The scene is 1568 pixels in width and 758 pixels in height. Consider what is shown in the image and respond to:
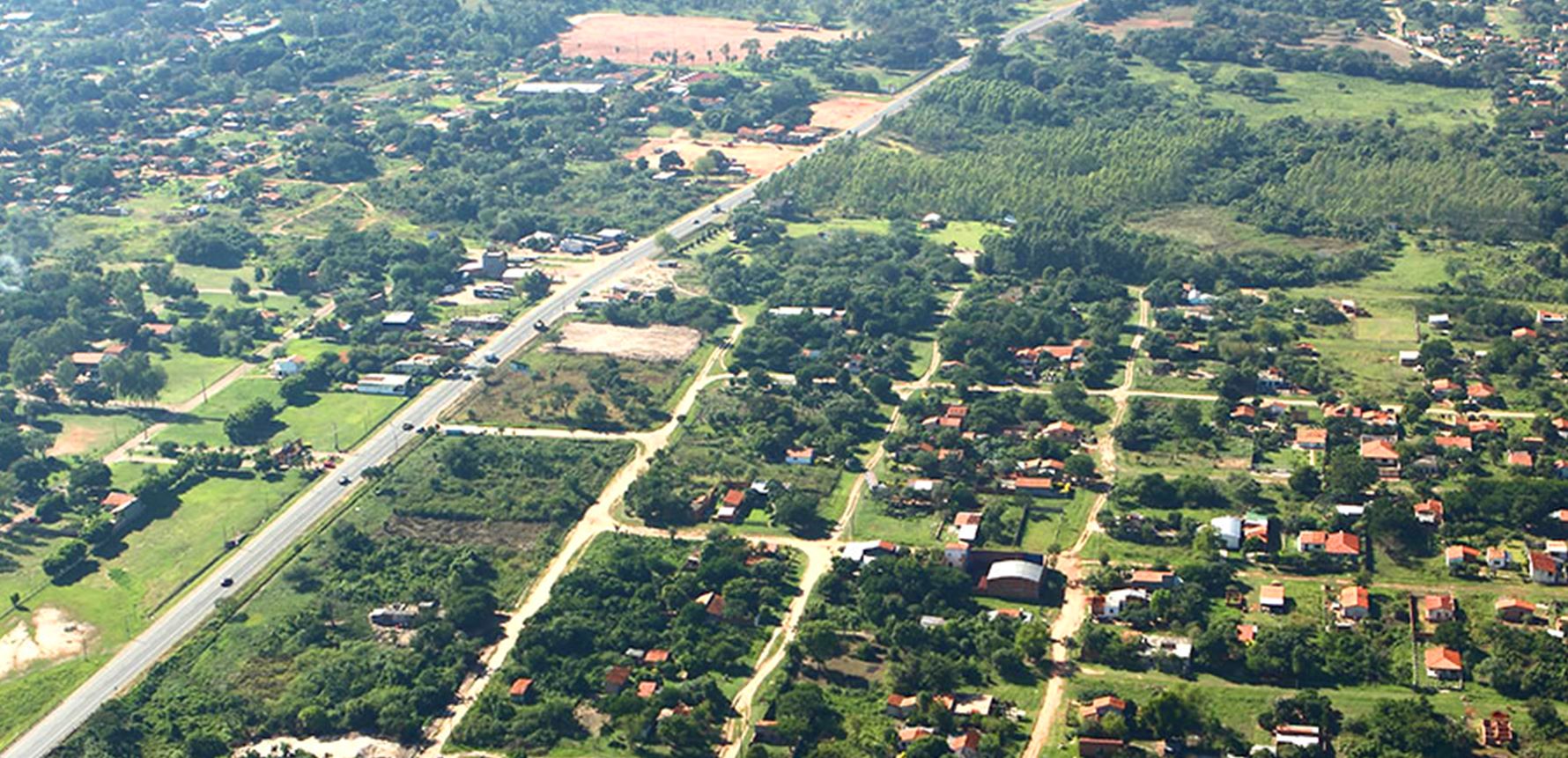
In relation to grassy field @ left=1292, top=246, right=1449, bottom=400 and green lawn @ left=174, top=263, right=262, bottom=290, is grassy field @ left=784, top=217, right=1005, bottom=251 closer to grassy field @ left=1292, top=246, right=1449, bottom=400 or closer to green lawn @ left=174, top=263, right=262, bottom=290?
grassy field @ left=1292, top=246, right=1449, bottom=400

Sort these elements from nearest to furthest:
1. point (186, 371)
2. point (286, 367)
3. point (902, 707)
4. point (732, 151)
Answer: point (902, 707)
point (286, 367)
point (186, 371)
point (732, 151)

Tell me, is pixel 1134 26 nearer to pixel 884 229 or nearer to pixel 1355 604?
pixel 884 229

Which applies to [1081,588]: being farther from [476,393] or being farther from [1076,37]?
[1076,37]

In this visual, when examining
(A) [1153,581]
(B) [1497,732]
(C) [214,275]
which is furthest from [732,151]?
(B) [1497,732]

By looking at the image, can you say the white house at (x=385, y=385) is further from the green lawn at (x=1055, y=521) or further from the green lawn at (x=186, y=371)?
the green lawn at (x=1055, y=521)

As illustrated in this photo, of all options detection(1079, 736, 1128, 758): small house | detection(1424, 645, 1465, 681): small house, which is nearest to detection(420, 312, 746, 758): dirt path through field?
detection(1079, 736, 1128, 758): small house

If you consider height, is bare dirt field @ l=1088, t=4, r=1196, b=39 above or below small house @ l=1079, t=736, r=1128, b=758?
below
